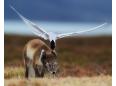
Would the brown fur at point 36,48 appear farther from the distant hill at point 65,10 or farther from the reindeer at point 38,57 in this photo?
the distant hill at point 65,10

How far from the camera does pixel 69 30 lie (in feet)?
11.1

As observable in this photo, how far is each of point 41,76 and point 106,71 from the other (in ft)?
1.48

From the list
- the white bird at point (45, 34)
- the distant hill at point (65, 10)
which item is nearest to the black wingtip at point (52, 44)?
the white bird at point (45, 34)

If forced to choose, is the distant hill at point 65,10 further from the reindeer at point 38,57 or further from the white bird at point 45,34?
the reindeer at point 38,57

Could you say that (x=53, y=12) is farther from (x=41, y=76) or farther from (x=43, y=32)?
(x=41, y=76)

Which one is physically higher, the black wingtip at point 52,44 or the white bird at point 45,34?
the white bird at point 45,34

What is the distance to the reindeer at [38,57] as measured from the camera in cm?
337

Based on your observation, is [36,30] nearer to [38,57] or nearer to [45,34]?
[45,34]

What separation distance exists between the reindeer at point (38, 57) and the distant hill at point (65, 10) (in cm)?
18

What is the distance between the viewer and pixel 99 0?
3400 millimetres

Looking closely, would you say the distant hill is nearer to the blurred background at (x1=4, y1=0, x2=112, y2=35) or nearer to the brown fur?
the blurred background at (x1=4, y1=0, x2=112, y2=35)

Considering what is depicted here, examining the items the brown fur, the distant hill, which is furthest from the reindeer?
the distant hill

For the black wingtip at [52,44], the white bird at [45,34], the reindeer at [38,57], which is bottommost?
the reindeer at [38,57]

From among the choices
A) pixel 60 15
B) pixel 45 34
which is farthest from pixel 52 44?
pixel 60 15
